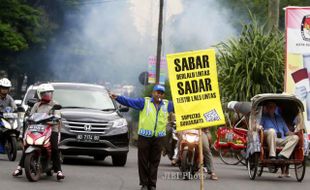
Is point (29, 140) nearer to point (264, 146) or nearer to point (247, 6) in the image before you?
point (264, 146)

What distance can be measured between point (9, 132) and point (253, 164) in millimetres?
5159

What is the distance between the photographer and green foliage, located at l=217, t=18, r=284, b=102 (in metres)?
25.9

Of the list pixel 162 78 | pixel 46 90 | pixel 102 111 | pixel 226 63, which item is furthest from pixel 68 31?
pixel 46 90

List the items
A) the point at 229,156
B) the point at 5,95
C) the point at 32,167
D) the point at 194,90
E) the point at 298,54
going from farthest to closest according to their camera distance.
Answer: the point at 229,156 < the point at 298,54 < the point at 5,95 < the point at 32,167 < the point at 194,90

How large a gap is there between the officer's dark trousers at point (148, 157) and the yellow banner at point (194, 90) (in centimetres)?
70

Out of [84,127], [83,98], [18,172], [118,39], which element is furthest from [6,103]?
[118,39]

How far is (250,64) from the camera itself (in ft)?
85.5

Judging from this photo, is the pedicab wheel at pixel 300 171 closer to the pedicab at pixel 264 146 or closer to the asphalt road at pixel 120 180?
the pedicab at pixel 264 146

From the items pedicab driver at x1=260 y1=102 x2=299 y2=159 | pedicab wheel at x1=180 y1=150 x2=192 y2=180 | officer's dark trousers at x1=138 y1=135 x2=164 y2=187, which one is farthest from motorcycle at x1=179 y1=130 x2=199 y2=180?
officer's dark trousers at x1=138 y1=135 x2=164 y2=187

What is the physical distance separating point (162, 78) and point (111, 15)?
27825 mm

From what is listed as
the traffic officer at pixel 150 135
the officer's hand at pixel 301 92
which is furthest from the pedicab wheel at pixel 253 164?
the officer's hand at pixel 301 92

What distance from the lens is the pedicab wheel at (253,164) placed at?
1668 cm

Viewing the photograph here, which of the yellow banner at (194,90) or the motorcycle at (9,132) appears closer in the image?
the yellow banner at (194,90)

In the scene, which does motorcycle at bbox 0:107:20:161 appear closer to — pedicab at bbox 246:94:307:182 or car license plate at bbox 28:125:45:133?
car license plate at bbox 28:125:45:133
